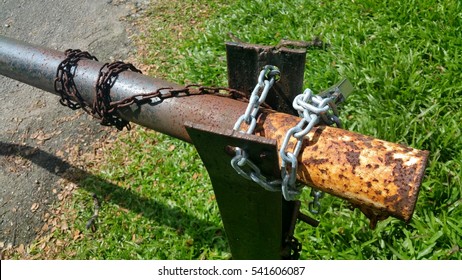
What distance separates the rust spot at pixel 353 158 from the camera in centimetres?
115

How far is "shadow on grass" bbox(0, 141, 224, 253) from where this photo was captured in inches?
130

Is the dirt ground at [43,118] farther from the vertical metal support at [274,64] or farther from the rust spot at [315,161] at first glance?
the rust spot at [315,161]

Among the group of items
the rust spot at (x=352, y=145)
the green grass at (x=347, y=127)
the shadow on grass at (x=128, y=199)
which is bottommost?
the shadow on grass at (x=128, y=199)

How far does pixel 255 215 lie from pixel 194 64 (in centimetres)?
317

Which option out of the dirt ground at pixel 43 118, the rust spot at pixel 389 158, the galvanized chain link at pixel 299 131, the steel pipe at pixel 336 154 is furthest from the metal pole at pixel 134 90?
the dirt ground at pixel 43 118

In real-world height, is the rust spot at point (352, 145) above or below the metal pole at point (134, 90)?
above

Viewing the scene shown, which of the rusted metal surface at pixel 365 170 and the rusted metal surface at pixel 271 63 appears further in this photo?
the rusted metal surface at pixel 271 63

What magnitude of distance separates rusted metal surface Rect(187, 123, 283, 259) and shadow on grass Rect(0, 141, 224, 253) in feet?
4.66

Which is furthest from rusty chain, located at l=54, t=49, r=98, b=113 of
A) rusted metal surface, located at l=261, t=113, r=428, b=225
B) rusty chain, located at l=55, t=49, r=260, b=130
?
rusted metal surface, located at l=261, t=113, r=428, b=225

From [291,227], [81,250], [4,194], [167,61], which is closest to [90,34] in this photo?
[167,61]

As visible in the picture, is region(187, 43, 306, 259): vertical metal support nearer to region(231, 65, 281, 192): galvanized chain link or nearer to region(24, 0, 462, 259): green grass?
region(231, 65, 281, 192): galvanized chain link

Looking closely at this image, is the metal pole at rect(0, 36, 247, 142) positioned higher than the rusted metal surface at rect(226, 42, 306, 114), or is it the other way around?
the rusted metal surface at rect(226, 42, 306, 114)

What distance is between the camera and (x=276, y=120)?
1350 millimetres

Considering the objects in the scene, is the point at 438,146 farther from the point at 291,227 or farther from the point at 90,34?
the point at 90,34
